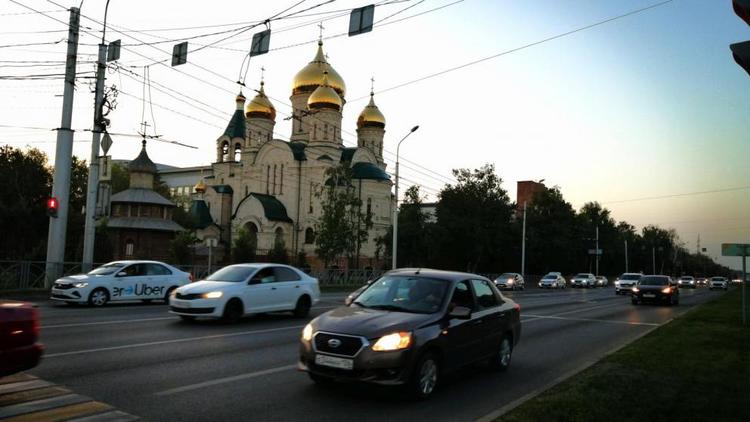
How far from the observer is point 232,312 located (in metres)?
13.5

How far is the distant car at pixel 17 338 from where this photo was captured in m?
5.64

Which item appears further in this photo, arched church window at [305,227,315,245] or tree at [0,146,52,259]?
arched church window at [305,227,315,245]

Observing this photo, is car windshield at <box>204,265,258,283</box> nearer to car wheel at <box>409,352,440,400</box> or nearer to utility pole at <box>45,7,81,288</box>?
car wheel at <box>409,352,440,400</box>

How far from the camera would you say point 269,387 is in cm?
734

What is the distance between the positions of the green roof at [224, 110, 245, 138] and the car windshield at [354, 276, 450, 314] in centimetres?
6683

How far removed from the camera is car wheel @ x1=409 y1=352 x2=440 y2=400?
22.1ft

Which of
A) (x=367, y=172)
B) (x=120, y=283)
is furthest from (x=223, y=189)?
(x=120, y=283)

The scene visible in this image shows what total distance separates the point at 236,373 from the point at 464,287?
344 cm

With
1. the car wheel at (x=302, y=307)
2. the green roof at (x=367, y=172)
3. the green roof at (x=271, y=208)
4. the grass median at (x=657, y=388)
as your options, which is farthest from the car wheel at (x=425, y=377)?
the green roof at (x=367, y=172)

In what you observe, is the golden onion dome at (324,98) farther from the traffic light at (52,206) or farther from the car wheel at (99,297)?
the car wheel at (99,297)

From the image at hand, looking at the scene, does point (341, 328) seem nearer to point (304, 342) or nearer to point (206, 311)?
point (304, 342)

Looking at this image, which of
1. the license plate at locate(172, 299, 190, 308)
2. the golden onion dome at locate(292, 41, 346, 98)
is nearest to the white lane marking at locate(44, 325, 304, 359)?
the license plate at locate(172, 299, 190, 308)

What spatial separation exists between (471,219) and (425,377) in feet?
164

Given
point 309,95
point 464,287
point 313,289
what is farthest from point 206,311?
point 309,95
